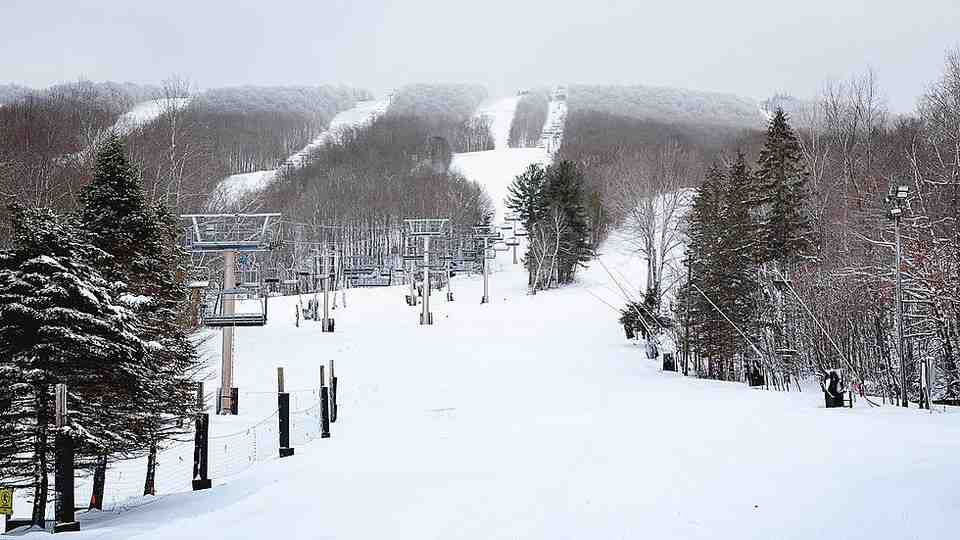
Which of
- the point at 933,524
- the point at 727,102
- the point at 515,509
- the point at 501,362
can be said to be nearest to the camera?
the point at 933,524

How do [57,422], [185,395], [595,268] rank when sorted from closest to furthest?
1. [57,422]
2. [185,395]
3. [595,268]

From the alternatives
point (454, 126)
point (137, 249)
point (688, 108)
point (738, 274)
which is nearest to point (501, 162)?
point (688, 108)

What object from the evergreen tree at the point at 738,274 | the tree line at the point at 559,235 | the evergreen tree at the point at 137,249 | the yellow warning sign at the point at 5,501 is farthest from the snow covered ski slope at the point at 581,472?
the tree line at the point at 559,235

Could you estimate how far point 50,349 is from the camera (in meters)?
11.6

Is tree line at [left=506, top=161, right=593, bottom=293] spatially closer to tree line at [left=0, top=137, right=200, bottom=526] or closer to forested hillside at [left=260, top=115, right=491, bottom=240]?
forested hillside at [left=260, top=115, right=491, bottom=240]

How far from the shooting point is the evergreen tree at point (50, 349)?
11.2m

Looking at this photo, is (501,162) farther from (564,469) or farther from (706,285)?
(564,469)

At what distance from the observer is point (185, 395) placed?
15.5m

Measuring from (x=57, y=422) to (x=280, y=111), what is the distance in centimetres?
14323

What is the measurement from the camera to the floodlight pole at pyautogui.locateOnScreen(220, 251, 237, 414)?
24.1 meters

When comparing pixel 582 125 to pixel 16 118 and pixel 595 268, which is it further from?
pixel 16 118

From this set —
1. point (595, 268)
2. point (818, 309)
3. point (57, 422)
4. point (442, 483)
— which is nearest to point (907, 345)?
point (818, 309)

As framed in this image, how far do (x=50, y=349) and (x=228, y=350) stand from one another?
556 inches

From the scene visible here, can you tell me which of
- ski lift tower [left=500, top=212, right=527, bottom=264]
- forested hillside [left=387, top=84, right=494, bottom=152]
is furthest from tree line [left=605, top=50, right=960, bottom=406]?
forested hillside [left=387, top=84, right=494, bottom=152]
